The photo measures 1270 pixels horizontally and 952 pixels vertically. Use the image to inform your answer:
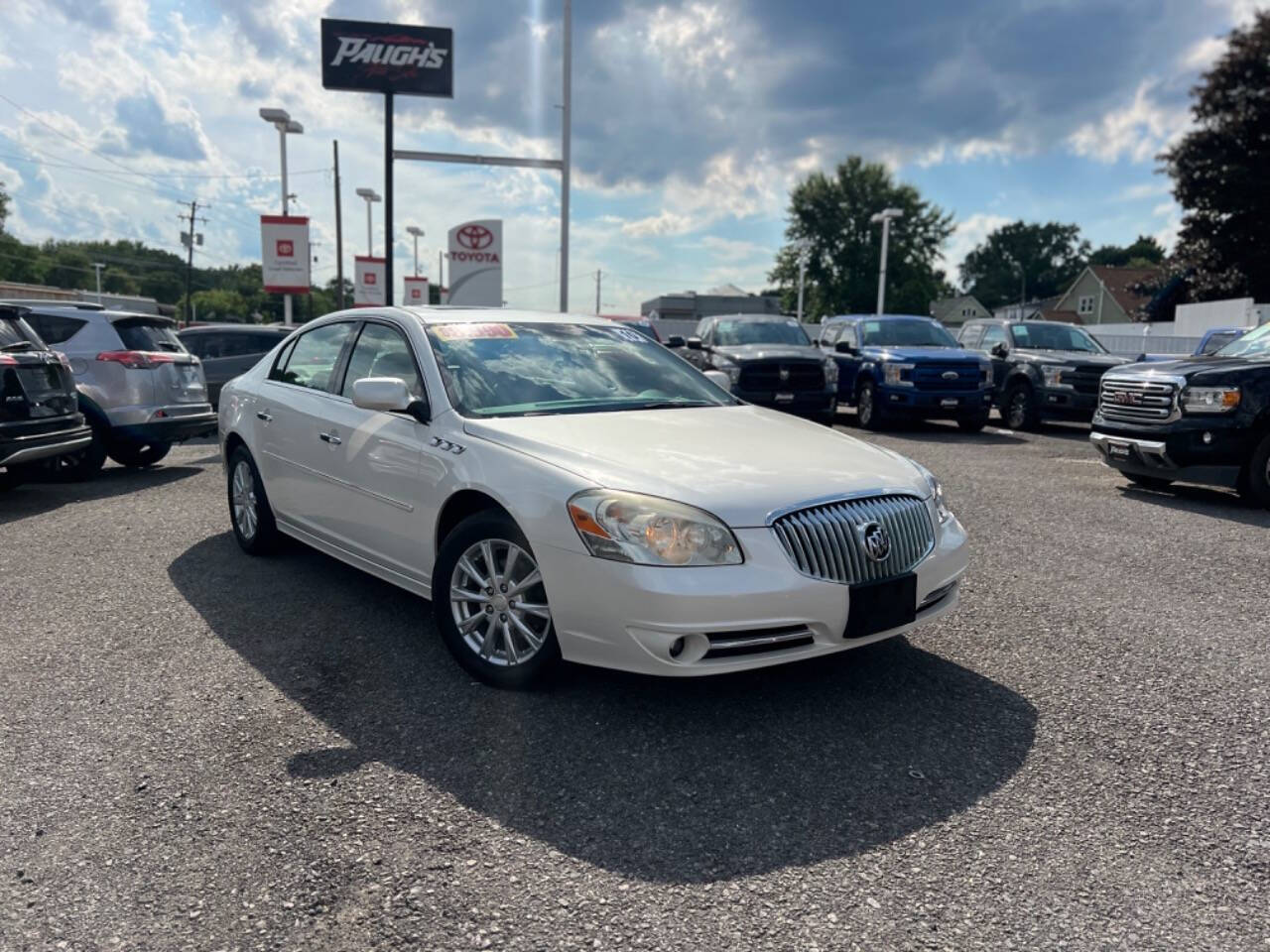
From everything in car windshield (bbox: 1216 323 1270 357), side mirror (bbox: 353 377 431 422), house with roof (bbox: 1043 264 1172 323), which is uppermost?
house with roof (bbox: 1043 264 1172 323)

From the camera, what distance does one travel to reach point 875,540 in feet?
11.7

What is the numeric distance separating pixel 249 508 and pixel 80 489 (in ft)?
13.3

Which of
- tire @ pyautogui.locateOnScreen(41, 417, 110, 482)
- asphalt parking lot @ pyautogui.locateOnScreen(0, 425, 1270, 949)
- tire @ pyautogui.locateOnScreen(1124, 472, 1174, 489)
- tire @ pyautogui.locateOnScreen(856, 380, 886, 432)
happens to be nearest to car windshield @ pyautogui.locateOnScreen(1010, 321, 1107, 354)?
tire @ pyautogui.locateOnScreen(856, 380, 886, 432)

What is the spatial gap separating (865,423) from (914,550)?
37.8 feet

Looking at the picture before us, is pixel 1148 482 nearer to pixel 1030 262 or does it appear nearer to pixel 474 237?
pixel 474 237

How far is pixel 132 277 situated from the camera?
370 feet

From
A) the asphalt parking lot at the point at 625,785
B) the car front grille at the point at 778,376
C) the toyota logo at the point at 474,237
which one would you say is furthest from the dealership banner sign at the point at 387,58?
the asphalt parking lot at the point at 625,785

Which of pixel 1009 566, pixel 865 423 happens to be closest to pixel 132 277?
pixel 865 423

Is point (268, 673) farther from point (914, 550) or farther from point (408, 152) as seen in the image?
point (408, 152)

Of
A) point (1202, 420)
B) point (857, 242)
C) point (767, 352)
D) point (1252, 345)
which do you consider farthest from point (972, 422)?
point (857, 242)

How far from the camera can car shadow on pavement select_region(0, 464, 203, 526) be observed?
7969mm

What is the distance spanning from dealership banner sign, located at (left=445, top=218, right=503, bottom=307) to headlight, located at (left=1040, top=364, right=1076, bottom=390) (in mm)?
15718

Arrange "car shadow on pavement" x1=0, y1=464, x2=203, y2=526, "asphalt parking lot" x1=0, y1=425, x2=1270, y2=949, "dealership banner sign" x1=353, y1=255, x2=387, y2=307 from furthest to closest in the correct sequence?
"dealership banner sign" x1=353, y1=255, x2=387, y2=307, "car shadow on pavement" x1=0, y1=464, x2=203, y2=526, "asphalt parking lot" x1=0, y1=425, x2=1270, y2=949

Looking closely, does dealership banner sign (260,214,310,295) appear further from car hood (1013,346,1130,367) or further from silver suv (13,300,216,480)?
car hood (1013,346,1130,367)
